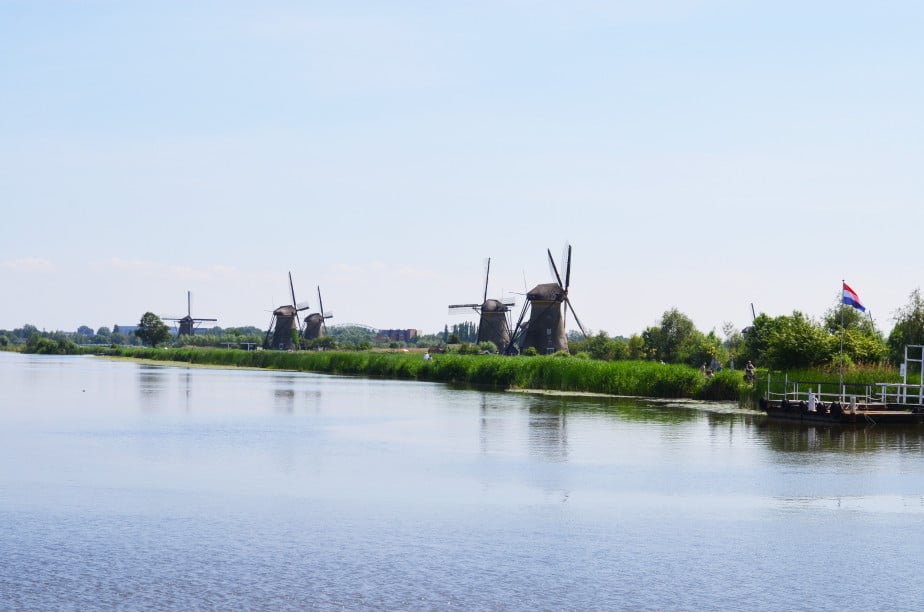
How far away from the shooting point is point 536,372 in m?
57.6

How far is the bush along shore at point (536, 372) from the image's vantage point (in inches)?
1897

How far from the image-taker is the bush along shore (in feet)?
158

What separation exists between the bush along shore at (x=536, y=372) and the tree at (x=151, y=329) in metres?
49.6

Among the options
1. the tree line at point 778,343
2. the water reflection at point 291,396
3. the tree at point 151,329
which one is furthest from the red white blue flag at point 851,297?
the tree at point 151,329

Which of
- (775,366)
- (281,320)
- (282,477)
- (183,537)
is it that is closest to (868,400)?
(775,366)

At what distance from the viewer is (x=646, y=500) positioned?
1939cm

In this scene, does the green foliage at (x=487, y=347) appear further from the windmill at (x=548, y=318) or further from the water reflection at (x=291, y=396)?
the water reflection at (x=291, y=396)

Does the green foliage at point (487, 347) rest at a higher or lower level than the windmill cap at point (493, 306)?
lower

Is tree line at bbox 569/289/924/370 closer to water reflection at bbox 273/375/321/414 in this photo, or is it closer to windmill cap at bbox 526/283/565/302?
windmill cap at bbox 526/283/565/302

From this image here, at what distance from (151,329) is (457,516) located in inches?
5184

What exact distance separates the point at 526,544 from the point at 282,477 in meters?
8.07

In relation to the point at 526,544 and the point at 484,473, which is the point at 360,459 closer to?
the point at 484,473

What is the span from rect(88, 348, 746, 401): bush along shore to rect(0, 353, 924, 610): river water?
14116 millimetres

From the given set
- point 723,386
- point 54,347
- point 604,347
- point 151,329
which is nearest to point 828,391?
point 723,386
